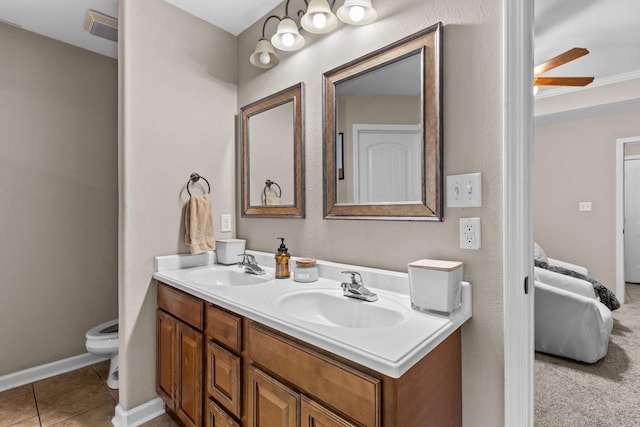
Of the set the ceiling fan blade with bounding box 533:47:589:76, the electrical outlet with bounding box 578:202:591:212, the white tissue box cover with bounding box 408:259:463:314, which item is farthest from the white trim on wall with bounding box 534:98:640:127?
the white tissue box cover with bounding box 408:259:463:314

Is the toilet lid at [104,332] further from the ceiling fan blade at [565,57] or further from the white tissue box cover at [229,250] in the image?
the ceiling fan blade at [565,57]

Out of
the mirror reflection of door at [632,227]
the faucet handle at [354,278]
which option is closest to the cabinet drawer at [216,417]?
the faucet handle at [354,278]

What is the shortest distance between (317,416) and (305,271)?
0.70 metres

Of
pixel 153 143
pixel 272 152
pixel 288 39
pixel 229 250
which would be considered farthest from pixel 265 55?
pixel 229 250

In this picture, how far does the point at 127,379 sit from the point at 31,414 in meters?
0.65

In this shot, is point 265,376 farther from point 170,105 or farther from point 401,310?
point 170,105

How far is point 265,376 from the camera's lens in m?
1.13

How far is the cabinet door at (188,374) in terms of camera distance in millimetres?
Result: 1487

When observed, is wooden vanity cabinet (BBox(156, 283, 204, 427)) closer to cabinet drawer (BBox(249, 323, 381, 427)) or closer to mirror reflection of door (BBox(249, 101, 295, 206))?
cabinet drawer (BBox(249, 323, 381, 427))

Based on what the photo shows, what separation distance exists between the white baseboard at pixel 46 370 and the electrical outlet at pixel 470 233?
2.76 meters

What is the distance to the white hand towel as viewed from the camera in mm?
1942

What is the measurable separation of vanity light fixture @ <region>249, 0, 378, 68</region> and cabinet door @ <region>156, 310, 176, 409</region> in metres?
1.55

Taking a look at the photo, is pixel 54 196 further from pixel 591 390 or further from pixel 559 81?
pixel 559 81

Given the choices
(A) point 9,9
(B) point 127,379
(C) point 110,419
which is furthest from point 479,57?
(A) point 9,9
